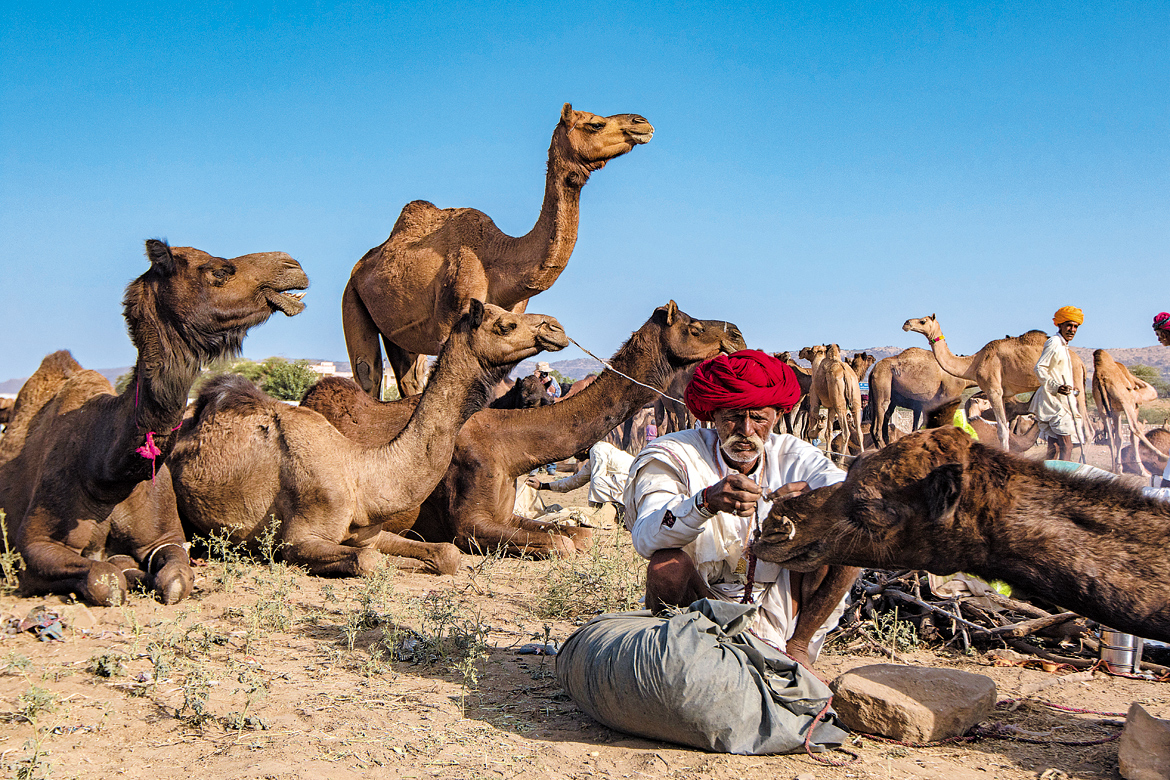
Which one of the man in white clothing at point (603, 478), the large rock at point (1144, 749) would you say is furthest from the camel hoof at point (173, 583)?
the man in white clothing at point (603, 478)

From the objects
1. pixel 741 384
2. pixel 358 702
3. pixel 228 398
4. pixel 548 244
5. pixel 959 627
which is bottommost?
pixel 358 702

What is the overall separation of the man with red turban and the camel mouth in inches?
105

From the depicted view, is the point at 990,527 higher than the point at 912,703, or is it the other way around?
the point at 990,527

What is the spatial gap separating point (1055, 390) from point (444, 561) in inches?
379

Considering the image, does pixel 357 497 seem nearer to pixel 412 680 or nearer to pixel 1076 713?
pixel 412 680

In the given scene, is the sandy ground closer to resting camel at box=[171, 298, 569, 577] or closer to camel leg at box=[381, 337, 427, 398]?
resting camel at box=[171, 298, 569, 577]

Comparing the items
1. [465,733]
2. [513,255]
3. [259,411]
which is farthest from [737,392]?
[513,255]

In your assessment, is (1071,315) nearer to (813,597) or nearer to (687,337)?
(687,337)

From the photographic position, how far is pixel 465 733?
348 centimetres

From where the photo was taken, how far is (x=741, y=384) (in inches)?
159

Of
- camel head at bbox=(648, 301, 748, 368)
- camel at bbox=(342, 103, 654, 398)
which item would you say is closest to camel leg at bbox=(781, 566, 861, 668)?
camel head at bbox=(648, 301, 748, 368)

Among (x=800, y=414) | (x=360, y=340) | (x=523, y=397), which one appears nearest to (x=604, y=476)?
(x=523, y=397)

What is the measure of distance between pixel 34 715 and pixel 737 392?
304 cm

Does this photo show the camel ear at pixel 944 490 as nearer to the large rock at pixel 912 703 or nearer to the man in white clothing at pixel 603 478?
the large rock at pixel 912 703
